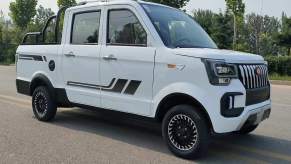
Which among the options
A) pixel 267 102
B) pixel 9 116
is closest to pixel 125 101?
pixel 267 102

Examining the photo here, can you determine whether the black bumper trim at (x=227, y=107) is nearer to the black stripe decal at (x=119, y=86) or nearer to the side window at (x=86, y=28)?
the black stripe decal at (x=119, y=86)

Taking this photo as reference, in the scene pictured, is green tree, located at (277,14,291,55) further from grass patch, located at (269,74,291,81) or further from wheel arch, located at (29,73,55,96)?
wheel arch, located at (29,73,55,96)

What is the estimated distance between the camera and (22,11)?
1897 inches

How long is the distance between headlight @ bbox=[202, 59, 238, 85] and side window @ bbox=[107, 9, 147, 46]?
3.69ft

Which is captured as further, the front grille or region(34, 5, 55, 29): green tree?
region(34, 5, 55, 29): green tree

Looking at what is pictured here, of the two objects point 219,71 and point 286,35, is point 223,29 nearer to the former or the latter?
point 286,35

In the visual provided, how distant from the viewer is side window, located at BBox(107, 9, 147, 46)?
6.04 m

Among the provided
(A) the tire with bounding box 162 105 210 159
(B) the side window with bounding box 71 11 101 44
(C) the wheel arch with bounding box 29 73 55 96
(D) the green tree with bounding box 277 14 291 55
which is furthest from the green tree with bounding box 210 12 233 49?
(A) the tire with bounding box 162 105 210 159

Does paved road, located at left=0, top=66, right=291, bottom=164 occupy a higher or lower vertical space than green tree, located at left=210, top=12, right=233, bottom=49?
lower

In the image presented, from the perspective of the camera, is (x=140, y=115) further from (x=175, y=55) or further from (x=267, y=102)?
(x=267, y=102)

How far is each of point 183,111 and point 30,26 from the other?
41.7m

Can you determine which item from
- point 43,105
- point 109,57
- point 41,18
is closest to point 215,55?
point 109,57

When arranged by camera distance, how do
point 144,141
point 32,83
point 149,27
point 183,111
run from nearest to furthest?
point 183,111 → point 149,27 → point 144,141 → point 32,83

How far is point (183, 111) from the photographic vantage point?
216 inches
